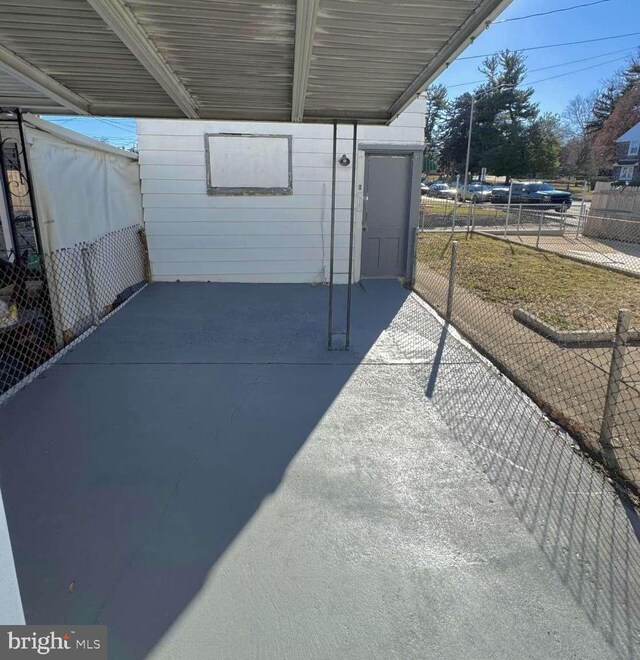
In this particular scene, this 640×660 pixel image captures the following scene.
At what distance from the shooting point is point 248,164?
7582 mm

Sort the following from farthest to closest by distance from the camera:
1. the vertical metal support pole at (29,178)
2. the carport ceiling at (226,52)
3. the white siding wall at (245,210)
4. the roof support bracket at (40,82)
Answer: the white siding wall at (245,210) < the vertical metal support pole at (29,178) < the roof support bracket at (40,82) < the carport ceiling at (226,52)

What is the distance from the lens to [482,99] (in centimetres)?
4281

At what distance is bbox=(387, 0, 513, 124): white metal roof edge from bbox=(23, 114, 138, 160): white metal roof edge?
3.40 m

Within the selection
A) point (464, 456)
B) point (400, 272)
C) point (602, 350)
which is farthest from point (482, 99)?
point (464, 456)

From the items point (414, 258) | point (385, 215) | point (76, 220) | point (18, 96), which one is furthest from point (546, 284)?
point (18, 96)

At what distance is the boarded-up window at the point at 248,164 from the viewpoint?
24.4 feet

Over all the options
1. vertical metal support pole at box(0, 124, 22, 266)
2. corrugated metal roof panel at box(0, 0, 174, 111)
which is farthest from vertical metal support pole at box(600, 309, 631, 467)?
vertical metal support pole at box(0, 124, 22, 266)

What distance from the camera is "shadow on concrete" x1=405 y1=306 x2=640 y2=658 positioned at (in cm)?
201

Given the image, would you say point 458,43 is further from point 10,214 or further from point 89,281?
point 10,214

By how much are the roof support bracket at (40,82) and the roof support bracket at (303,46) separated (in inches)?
66.3

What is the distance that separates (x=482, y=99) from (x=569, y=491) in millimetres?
48008

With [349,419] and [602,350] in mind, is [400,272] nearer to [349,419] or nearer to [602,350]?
[602,350]

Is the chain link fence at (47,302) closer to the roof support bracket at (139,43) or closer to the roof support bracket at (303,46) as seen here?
the roof support bracket at (139,43)
